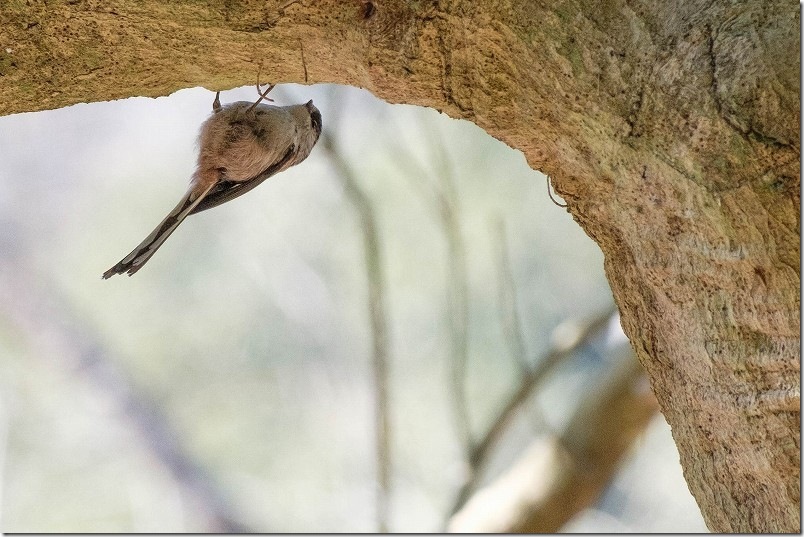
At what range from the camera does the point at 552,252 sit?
668 centimetres

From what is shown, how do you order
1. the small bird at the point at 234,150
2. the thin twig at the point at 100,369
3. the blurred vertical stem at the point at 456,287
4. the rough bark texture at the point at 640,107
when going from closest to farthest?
the rough bark texture at the point at 640,107
the small bird at the point at 234,150
the blurred vertical stem at the point at 456,287
the thin twig at the point at 100,369

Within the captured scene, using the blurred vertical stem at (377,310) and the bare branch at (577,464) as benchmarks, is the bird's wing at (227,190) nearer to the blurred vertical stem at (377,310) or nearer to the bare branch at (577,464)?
the blurred vertical stem at (377,310)

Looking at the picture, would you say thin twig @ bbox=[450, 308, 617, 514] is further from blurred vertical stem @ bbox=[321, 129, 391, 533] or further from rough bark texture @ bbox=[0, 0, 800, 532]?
rough bark texture @ bbox=[0, 0, 800, 532]

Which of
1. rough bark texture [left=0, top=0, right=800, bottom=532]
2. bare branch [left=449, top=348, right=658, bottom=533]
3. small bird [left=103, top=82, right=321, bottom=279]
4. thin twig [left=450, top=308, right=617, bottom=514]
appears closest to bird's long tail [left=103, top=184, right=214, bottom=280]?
small bird [left=103, top=82, right=321, bottom=279]

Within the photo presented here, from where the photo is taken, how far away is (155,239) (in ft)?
11.5

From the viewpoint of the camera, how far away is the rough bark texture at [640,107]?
76.2 inches

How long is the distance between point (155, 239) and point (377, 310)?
8.84 feet

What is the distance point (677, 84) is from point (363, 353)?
4891mm

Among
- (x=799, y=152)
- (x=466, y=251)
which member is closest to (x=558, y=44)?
(x=799, y=152)

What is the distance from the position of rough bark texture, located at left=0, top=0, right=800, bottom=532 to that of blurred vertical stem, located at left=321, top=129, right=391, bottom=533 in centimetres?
341

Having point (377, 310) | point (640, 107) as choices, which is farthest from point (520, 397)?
point (640, 107)

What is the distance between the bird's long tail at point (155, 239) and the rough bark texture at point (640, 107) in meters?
0.90

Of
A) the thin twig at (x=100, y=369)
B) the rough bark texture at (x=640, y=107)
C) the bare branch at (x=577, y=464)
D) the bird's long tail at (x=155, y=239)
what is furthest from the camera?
the thin twig at (x=100, y=369)

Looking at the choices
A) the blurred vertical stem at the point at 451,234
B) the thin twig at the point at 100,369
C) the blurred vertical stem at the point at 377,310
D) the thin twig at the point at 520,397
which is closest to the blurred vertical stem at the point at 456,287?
the blurred vertical stem at the point at 451,234
